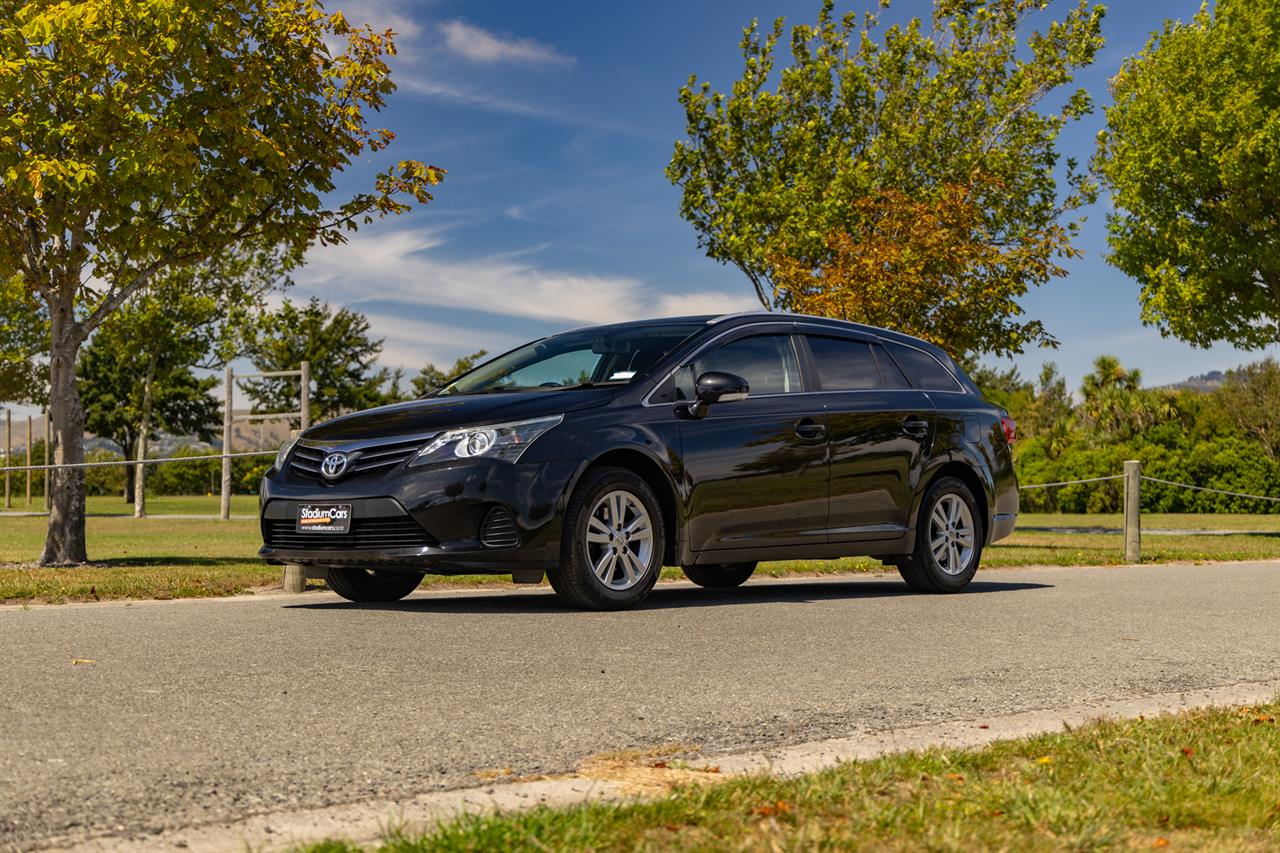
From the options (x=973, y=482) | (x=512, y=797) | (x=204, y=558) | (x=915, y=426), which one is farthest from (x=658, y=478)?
(x=204, y=558)

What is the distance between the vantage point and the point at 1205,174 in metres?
25.1

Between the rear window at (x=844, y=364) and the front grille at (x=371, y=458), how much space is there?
10.6ft

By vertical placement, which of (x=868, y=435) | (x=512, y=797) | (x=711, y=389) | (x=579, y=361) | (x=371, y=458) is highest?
(x=579, y=361)

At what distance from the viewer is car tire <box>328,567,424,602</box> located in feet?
31.8

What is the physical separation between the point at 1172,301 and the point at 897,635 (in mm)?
20373

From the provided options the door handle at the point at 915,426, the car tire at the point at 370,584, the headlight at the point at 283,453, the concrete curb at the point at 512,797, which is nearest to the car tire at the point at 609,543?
the car tire at the point at 370,584

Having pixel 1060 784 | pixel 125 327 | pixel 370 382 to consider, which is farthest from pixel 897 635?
pixel 370 382

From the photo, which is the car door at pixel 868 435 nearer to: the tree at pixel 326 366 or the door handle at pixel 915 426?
the door handle at pixel 915 426

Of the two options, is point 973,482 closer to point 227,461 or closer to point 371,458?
point 371,458

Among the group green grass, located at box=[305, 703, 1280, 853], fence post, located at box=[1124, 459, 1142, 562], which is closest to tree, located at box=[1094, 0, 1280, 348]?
fence post, located at box=[1124, 459, 1142, 562]

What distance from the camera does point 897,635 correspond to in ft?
26.2

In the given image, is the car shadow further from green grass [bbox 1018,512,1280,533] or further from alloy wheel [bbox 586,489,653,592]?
green grass [bbox 1018,512,1280,533]

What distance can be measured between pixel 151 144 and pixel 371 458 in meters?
6.10

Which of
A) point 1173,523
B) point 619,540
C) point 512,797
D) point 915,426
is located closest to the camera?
point 512,797
